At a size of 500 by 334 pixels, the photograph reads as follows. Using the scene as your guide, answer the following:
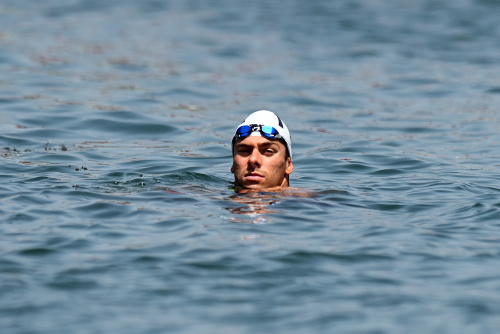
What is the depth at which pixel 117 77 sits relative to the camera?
21922mm

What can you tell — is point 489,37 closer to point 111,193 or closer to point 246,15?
point 246,15

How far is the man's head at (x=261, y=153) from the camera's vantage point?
11727 mm

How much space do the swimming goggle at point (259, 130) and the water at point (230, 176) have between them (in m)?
0.88

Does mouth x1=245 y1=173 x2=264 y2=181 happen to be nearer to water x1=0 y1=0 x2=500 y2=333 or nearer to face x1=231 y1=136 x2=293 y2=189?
face x1=231 y1=136 x2=293 y2=189

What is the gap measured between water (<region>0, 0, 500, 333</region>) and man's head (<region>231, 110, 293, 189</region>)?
45 cm

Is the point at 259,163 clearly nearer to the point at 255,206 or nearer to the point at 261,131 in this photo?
the point at 261,131

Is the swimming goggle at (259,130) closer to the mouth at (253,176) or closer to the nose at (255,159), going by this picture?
the nose at (255,159)

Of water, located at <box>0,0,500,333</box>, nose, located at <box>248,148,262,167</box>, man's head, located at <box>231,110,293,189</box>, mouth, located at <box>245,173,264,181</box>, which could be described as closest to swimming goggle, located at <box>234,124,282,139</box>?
man's head, located at <box>231,110,293,189</box>

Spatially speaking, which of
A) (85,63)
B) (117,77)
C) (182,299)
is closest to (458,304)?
(182,299)

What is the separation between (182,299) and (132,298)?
0.42 meters

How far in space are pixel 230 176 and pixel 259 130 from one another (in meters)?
1.78

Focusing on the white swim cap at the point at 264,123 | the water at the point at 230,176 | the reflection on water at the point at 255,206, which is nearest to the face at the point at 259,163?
the white swim cap at the point at 264,123

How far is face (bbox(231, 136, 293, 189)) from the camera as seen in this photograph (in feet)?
38.4

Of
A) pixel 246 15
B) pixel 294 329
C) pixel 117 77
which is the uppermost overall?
pixel 246 15
